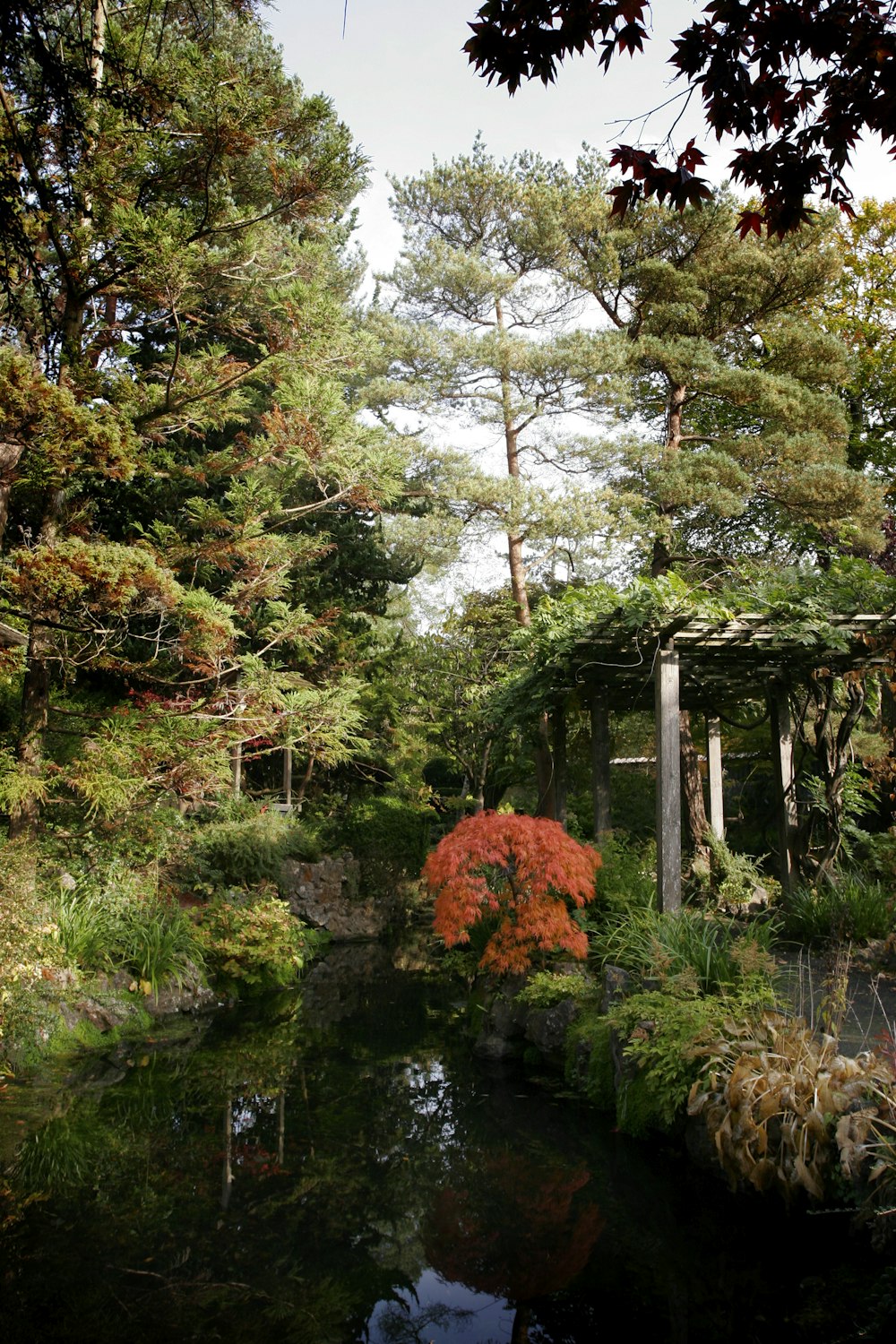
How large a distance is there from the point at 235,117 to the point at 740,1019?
728cm

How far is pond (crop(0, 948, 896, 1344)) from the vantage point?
3.45 metres

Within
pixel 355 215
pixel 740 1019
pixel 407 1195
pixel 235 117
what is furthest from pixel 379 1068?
pixel 355 215

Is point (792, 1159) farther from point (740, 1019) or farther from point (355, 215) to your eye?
point (355, 215)

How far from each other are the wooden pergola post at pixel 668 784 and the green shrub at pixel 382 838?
281 inches

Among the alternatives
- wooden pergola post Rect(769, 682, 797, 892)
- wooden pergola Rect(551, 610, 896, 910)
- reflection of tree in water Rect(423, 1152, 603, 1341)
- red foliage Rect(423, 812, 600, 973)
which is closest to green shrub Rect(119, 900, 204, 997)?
red foliage Rect(423, 812, 600, 973)

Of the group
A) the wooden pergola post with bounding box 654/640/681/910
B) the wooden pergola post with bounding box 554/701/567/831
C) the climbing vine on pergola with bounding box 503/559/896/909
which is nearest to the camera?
the wooden pergola post with bounding box 654/640/681/910

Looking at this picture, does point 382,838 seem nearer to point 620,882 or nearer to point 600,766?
point 600,766

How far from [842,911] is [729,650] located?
2.22 metres

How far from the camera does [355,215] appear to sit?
18250 millimetres

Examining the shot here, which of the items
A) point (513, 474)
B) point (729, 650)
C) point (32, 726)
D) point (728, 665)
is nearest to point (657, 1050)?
point (729, 650)

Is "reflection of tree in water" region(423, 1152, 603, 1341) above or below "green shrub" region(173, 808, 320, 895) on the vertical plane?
below

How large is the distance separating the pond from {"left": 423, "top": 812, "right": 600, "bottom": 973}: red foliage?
93 centimetres

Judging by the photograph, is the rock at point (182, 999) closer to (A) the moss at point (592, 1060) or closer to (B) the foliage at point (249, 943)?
(B) the foliage at point (249, 943)

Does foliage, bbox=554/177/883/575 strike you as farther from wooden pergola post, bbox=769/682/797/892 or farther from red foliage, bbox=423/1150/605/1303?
red foliage, bbox=423/1150/605/1303
